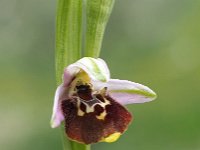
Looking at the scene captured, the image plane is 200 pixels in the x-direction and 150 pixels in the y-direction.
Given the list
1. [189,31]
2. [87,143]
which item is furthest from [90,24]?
[189,31]

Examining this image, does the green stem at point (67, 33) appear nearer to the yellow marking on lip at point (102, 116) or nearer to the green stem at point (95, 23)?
the green stem at point (95, 23)

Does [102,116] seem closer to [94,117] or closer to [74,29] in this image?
[94,117]

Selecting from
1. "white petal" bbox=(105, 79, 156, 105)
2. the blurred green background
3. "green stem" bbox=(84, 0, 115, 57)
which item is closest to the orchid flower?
"white petal" bbox=(105, 79, 156, 105)

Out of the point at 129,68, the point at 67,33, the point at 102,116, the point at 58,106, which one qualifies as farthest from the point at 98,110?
the point at 129,68

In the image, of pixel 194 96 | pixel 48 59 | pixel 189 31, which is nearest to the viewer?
pixel 194 96

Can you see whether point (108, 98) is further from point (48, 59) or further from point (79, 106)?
point (48, 59)

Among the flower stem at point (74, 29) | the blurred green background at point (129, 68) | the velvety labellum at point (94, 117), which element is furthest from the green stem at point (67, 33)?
the blurred green background at point (129, 68)

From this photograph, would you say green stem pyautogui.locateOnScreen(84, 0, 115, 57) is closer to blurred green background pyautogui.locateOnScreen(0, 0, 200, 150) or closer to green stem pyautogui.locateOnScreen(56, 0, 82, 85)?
green stem pyautogui.locateOnScreen(56, 0, 82, 85)

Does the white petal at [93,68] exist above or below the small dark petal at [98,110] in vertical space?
above
